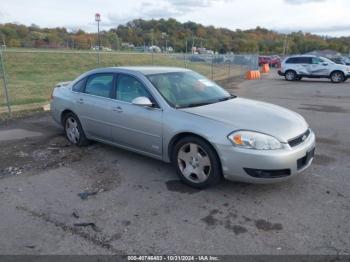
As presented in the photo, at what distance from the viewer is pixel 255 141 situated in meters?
3.79

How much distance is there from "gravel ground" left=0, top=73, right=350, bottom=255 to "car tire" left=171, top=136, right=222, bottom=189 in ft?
0.49

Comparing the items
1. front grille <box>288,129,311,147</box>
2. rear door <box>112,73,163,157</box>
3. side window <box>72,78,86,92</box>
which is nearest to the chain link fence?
side window <box>72,78,86,92</box>

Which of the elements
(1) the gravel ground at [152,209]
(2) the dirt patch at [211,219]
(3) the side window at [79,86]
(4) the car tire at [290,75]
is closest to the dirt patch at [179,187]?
(1) the gravel ground at [152,209]

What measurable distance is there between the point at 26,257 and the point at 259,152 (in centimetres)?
251

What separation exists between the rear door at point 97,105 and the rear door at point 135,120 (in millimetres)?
169

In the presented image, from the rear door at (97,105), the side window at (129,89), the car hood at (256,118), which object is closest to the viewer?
the car hood at (256,118)

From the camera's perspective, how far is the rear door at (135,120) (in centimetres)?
456

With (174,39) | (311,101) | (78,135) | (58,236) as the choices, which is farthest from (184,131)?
(174,39)

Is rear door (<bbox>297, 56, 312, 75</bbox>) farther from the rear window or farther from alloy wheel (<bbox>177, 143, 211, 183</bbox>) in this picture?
alloy wheel (<bbox>177, 143, 211, 183</bbox>)

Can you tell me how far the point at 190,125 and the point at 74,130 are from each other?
109 inches

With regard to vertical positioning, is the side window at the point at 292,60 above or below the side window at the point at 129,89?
above

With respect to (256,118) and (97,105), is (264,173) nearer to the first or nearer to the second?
(256,118)

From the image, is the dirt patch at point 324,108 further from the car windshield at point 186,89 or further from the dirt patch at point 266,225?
the dirt patch at point 266,225

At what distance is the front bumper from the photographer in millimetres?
3732
